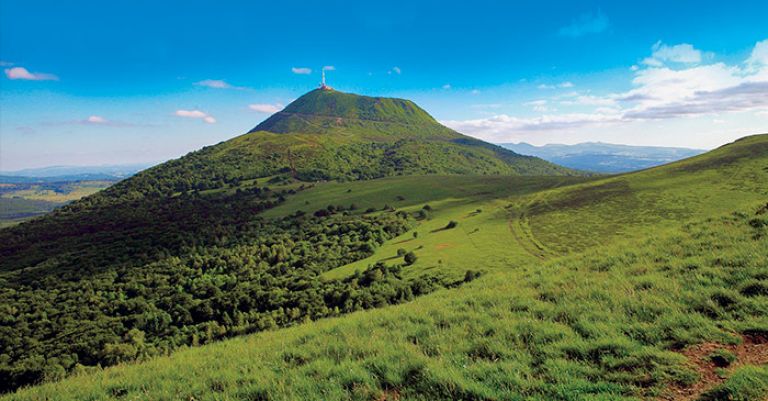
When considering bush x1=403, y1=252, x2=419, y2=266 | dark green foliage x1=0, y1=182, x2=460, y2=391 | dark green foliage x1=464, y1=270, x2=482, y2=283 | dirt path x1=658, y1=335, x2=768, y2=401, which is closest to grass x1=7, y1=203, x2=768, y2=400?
dirt path x1=658, y1=335, x2=768, y2=401

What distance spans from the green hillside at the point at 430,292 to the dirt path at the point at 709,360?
0.05 m

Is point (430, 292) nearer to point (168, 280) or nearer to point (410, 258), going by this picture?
point (410, 258)

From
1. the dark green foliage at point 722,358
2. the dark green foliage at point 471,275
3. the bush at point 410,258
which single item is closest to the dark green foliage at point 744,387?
the dark green foliage at point 722,358

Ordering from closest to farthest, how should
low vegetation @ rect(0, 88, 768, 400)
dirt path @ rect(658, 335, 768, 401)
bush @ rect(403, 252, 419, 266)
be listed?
dirt path @ rect(658, 335, 768, 401) → low vegetation @ rect(0, 88, 768, 400) → bush @ rect(403, 252, 419, 266)

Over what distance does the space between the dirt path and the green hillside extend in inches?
1.8

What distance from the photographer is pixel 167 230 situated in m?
150

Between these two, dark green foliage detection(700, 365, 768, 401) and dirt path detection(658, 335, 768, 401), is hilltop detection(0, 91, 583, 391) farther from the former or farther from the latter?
dark green foliage detection(700, 365, 768, 401)

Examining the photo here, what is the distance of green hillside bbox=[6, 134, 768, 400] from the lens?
796 centimetres

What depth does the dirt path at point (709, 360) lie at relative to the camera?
6465mm

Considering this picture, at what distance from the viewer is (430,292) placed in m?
32.4

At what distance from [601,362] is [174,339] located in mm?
79567

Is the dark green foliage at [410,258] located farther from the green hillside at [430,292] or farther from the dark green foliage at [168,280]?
the dark green foliage at [168,280]

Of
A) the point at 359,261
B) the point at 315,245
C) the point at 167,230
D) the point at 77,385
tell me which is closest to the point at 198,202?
the point at 167,230

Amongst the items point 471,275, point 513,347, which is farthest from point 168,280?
point 513,347
